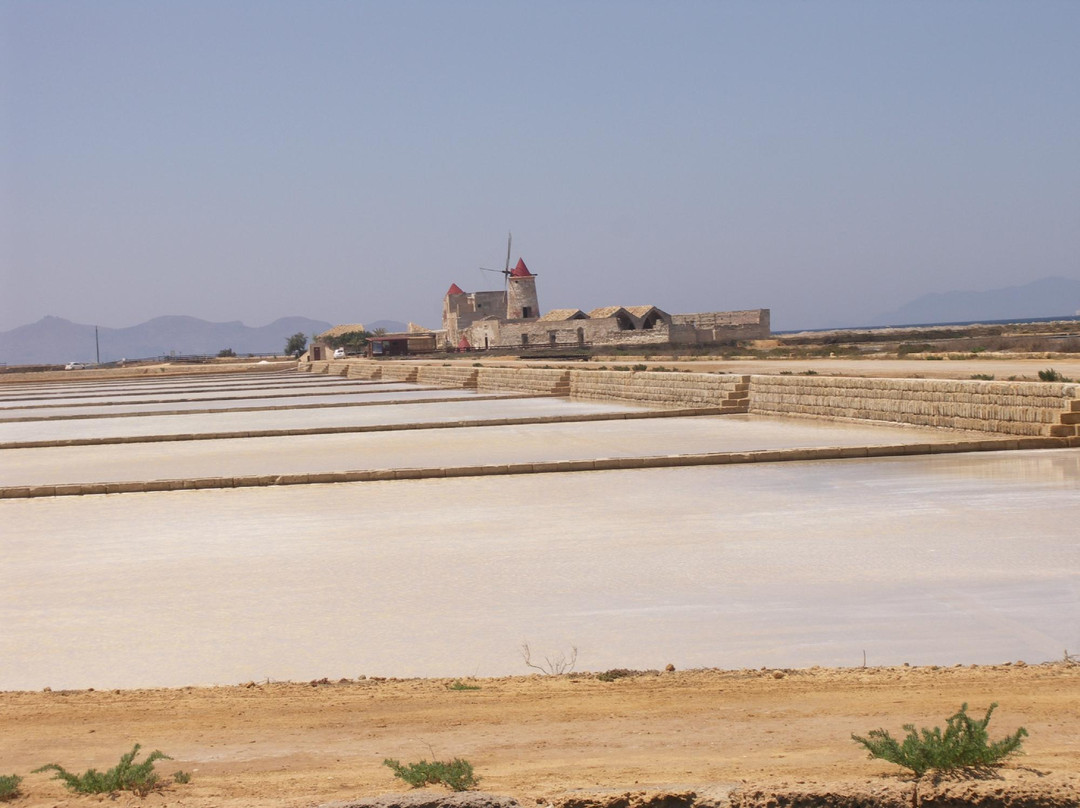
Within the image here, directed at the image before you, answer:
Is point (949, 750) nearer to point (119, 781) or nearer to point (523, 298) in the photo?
point (119, 781)

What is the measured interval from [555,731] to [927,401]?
985 centimetres

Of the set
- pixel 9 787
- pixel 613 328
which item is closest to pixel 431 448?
pixel 9 787

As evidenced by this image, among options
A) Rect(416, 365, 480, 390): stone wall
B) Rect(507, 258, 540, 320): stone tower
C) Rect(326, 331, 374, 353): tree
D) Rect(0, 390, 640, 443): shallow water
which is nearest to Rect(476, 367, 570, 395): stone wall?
Rect(416, 365, 480, 390): stone wall

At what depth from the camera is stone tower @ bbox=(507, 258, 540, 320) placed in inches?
2428

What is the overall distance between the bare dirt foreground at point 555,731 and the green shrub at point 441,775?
4cm

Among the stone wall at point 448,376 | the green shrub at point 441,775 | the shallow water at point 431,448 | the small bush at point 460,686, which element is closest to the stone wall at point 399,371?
the stone wall at point 448,376

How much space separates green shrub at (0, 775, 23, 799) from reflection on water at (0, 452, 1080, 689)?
131 centimetres

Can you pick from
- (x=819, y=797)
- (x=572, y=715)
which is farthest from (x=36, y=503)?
(x=819, y=797)

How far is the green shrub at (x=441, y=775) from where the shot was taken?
8.84ft

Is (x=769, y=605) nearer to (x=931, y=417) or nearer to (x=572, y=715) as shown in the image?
(x=572, y=715)

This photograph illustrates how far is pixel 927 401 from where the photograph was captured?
12156 mm

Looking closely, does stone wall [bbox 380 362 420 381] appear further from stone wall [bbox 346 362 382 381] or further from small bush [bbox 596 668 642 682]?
small bush [bbox 596 668 642 682]

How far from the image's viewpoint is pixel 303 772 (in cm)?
292

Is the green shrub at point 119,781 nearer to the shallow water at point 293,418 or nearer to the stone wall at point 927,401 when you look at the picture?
the stone wall at point 927,401
